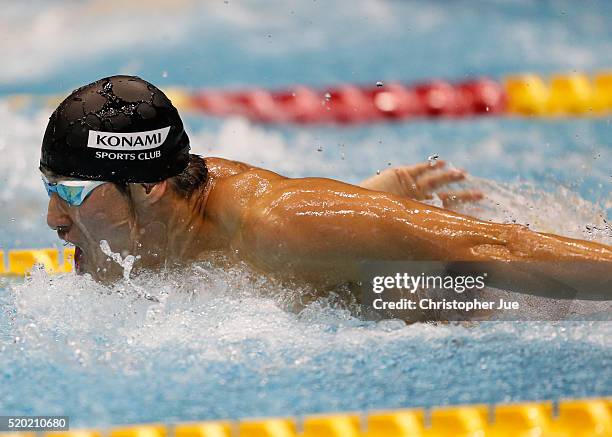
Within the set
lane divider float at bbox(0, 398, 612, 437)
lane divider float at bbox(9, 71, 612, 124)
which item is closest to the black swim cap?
lane divider float at bbox(0, 398, 612, 437)

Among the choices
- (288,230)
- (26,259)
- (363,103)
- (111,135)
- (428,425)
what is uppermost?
(363,103)

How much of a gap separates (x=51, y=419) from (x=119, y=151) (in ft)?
2.30

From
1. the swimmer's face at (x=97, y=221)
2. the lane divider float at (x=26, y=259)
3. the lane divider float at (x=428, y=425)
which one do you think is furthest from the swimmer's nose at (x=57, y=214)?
the lane divider float at (x=26, y=259)

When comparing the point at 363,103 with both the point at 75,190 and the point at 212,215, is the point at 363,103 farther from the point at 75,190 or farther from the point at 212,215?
the point at 75,190

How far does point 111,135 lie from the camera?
2416 millimetres

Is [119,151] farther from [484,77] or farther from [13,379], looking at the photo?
[484,77]

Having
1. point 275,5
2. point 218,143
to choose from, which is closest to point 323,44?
point 275,5

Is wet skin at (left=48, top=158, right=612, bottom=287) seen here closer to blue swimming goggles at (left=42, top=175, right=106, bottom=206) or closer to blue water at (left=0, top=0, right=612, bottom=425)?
blue swimming goggles at (left=42, top=175, right=106, bottom=206)

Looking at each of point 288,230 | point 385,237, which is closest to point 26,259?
point 288,230

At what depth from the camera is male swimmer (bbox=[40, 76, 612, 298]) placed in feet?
7.70

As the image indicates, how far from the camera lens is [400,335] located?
101 inches

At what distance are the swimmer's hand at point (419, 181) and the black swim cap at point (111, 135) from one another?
1.11 meters

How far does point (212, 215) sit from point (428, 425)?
2.60 ft

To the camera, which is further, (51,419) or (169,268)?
(169,268)
